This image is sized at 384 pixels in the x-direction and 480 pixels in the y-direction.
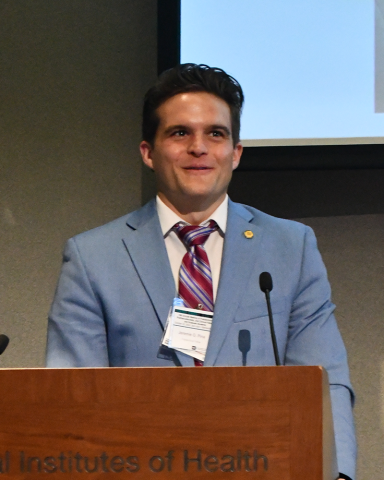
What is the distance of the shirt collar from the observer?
201 cm

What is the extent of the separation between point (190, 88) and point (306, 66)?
66cm

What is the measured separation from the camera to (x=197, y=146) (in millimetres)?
1935

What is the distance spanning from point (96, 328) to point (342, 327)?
111 cm

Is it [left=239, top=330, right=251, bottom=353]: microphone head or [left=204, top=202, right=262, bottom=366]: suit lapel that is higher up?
[left=204, top=202, right=262, bottom=366]: suit lapel

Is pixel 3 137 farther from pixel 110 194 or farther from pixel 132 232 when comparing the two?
pixel 132 232

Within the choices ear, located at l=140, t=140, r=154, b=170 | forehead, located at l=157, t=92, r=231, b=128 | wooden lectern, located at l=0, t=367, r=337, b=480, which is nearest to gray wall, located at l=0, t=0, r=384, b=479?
ear, located at l=140, t=140, r=154, b=170

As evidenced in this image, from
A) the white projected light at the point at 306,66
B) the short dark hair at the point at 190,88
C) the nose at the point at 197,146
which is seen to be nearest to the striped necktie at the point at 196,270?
the nose at the point at 197,146

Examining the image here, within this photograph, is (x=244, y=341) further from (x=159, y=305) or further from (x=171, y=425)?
(x=171, y=425)

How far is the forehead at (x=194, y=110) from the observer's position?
199 centimetres

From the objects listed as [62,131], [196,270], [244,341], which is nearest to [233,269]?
[196,270]

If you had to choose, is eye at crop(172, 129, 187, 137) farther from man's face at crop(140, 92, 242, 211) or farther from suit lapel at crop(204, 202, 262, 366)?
suit lapel at crop(204, 202, 262, 366)

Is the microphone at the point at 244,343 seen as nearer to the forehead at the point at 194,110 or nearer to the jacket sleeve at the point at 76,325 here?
the jacket sleeve at the point at 76,325

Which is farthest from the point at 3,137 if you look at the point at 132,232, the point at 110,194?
the point at 132,232

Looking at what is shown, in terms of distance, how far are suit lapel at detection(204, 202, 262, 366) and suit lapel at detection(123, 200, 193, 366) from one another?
101mm
